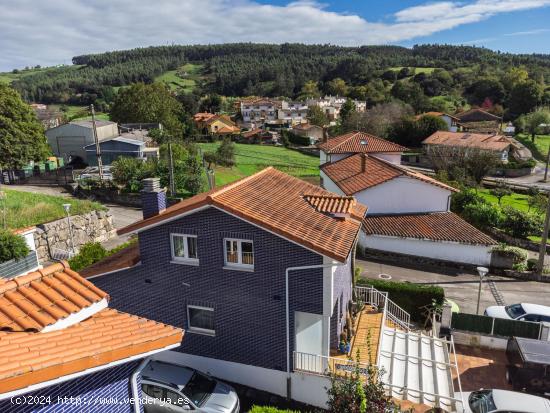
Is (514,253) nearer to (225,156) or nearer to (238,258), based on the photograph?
(238,258)

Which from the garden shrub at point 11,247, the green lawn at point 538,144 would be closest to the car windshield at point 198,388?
the garden shrub at point 11,247

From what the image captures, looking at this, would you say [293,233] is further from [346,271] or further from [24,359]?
[24,359]

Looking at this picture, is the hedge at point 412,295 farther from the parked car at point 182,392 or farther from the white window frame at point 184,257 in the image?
the parked car at point 182,392

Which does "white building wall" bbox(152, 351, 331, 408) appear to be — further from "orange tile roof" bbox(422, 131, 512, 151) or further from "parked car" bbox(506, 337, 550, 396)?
"orange tile roof" bbox(422, 131, 512, 151)

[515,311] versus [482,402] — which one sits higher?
[482,402]

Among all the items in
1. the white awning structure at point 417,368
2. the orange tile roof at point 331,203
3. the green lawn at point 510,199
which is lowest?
the green lawn at point 510,199

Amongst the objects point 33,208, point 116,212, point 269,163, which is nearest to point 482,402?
point 33,208
